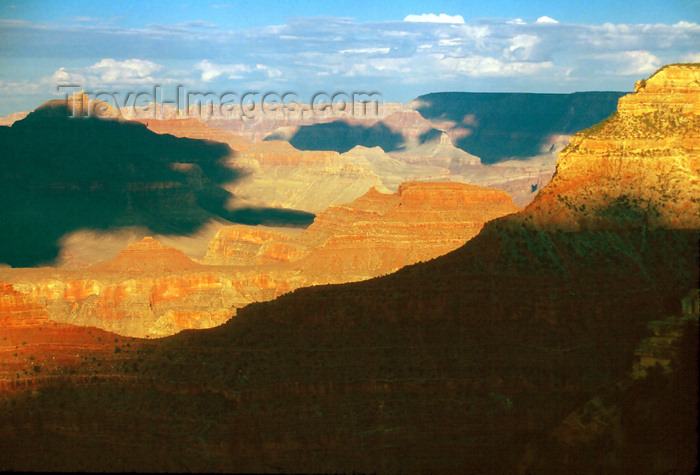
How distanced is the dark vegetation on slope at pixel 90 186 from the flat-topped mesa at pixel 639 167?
94.6m

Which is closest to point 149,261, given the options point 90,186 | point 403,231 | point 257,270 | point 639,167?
point 257,270

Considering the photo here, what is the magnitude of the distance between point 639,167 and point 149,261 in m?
58.7

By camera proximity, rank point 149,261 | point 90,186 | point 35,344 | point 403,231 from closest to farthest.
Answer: point 35,344, point 403,231, point 149,261, point 90,186

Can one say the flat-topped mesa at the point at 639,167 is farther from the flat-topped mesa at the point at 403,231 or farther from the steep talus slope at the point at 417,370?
the flat-topped mesa at the point at 403,231

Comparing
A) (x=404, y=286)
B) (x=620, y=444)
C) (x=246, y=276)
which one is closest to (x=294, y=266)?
(x=246, y=276)

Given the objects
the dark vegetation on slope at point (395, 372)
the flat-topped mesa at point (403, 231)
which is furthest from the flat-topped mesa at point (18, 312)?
the flat-topped mesa at point (403, 231)

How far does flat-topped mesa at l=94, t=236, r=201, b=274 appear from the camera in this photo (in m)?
88.8

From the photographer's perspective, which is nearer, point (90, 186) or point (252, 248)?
point (252, 248)

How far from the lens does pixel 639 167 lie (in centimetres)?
3812

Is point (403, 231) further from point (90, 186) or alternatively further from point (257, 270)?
point (90, 186)

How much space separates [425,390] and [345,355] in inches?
108

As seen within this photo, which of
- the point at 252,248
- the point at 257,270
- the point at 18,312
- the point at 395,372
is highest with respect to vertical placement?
the point at 18,312

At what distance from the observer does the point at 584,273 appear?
34875mm

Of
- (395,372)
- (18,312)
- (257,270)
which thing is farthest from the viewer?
(257,270)
